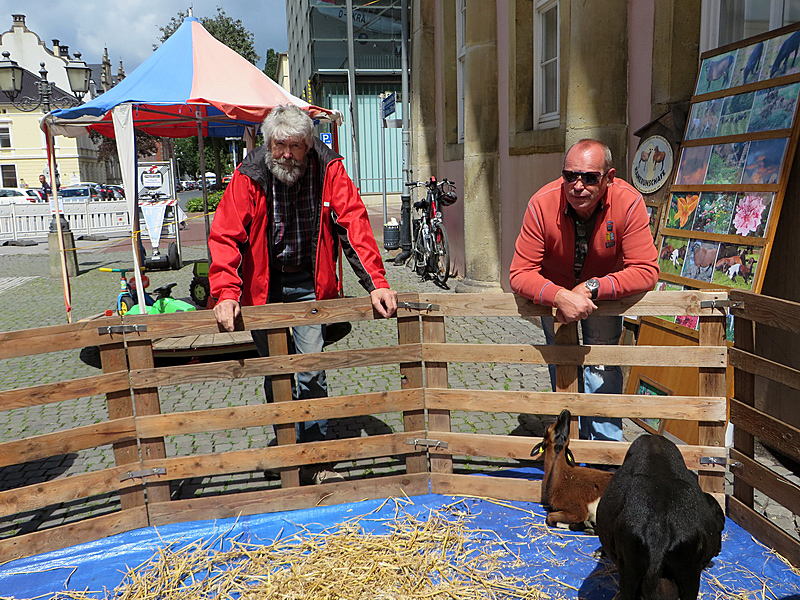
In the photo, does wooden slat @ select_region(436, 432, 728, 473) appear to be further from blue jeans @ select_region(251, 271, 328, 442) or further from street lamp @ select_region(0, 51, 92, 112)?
street lamp @ select_region(0, 51, 92, 112)

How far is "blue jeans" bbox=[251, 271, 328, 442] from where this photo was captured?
4000mm

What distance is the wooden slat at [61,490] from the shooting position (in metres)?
3.44

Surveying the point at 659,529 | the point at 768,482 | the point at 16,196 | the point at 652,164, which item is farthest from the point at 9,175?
the point at 659,529

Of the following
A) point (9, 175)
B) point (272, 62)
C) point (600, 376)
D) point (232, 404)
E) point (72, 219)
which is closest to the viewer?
point (600, 376)

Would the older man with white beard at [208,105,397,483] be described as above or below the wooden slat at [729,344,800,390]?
above

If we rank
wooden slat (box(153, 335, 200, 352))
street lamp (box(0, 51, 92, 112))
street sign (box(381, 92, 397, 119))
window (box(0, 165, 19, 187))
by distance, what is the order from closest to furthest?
wooden slat (box(153, 335, 200, 352))
street sign (box(381, 92, 397, 119))
street lamp (box(0, 51, 92, 112))
window (box(0, 165, 19, 187))

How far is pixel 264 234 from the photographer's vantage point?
12.7 ft

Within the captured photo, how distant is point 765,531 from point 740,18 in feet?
12.2

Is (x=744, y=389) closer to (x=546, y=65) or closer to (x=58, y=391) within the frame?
(x=58, y=391)

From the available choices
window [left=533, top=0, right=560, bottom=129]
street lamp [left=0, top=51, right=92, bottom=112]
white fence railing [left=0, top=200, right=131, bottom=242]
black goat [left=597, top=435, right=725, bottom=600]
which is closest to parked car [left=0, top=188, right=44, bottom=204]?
white fence railing [left=0, top=200, right=131, bottom=242]

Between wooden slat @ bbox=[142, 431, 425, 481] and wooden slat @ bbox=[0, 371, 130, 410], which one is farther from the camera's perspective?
wooden slat @ bbox=[142, 431, 425, 481]

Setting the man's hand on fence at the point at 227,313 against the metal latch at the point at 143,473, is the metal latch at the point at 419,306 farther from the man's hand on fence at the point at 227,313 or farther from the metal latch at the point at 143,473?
the metal latch at the point at 143,473

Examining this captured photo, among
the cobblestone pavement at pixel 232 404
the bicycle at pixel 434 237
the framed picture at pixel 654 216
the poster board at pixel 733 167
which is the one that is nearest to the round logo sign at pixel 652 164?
the framed picture at pixel 654 216

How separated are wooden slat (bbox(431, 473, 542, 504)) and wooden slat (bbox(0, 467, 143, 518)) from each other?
1.66 m
